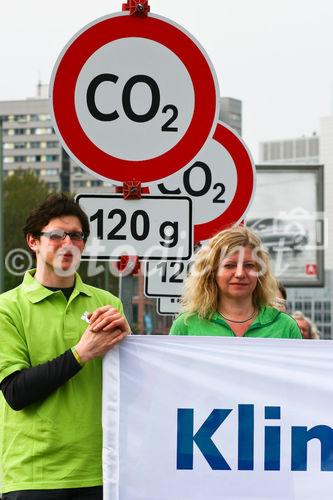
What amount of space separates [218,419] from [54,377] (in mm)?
699

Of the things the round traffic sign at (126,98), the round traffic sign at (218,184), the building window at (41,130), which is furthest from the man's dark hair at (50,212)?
the building window at (41,130)

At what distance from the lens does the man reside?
4914 mm

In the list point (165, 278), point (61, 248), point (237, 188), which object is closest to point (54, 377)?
point (61, 248)

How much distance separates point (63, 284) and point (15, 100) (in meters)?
165

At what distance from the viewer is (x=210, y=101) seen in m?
6.23

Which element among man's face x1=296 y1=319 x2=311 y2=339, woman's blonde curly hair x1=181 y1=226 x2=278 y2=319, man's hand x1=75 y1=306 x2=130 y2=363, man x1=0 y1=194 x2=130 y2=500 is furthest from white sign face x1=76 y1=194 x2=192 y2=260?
man's face x1=296 y1=319 x2=311 y2=339

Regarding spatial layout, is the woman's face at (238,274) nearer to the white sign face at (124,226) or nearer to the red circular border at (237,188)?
the white sign face at (124,226)

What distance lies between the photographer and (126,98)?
19.9 ft

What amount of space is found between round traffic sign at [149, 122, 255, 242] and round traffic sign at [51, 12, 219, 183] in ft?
9.66

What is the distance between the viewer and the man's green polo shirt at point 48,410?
4984 mm

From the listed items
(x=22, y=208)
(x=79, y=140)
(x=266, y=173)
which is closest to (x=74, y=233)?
(x=79, y=140)

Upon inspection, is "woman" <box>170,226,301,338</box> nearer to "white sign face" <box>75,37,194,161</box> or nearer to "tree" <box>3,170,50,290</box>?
"white sign face" <box>75,37,194,161</box>

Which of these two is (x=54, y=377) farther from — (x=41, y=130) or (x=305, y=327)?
(x=41, y=130)

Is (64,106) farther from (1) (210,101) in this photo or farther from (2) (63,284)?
(2) (63,284)
